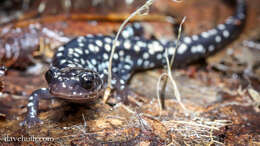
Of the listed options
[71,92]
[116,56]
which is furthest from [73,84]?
[116,56]

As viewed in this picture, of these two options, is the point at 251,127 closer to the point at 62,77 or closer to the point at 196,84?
the point at 196,84

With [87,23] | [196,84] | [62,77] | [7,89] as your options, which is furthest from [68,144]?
[87,23]

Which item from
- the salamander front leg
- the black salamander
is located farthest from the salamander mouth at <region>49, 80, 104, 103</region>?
the salamander front leg

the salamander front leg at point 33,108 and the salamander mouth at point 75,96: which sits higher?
the salamander mouth at point 75,96

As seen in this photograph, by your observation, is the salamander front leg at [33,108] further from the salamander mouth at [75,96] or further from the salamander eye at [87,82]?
the salamander eye at [87,82]

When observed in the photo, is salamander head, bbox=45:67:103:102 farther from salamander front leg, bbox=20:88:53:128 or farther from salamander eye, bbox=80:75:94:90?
salamander front leg, bbox=20:88:53:128

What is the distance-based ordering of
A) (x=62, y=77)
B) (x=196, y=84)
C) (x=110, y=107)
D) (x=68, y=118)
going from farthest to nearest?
(x=196, y=84) < (x=110, y=107) < (x=68, y=118) < (x=62, y=77)

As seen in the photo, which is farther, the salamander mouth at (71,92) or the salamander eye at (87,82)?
the salamander eye at (87,82)

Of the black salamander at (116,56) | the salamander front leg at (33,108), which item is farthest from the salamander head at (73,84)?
the salamander front leg at (33,108)
